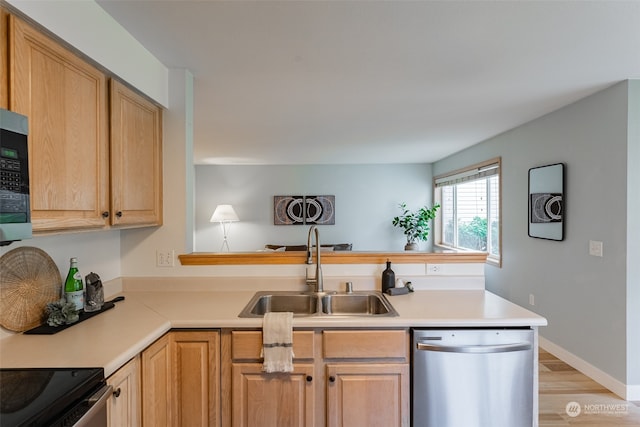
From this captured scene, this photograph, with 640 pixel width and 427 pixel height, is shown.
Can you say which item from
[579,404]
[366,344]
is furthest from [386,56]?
[579,404]

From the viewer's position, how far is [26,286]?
57.6 inches

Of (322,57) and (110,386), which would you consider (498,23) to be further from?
(110,386)

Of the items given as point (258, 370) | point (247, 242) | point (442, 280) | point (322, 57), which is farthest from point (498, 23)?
point (247, 242)

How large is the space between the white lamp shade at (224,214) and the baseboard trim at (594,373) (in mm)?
4773

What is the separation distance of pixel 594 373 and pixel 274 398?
8.75 feet

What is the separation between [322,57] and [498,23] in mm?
947

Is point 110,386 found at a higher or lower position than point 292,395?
higher

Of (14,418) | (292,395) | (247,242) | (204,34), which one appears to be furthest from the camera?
(247,242)

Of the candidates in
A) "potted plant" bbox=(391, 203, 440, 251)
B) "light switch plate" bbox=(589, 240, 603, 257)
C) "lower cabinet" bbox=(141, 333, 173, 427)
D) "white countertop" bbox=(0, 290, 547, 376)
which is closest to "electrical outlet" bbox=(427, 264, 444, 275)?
"white countertop" bbox=(0, 290, 547, 376)

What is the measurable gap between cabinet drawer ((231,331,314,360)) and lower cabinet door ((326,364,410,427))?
0.47ft

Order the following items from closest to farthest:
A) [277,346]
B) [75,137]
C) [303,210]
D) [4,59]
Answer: [4,59], [75,137], [277,346], [303,210]

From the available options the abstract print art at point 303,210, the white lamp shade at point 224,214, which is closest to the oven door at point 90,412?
the white lamp shade at point 224,214

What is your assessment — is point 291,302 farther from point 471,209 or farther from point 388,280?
point 471,209

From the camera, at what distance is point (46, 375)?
1074mm
